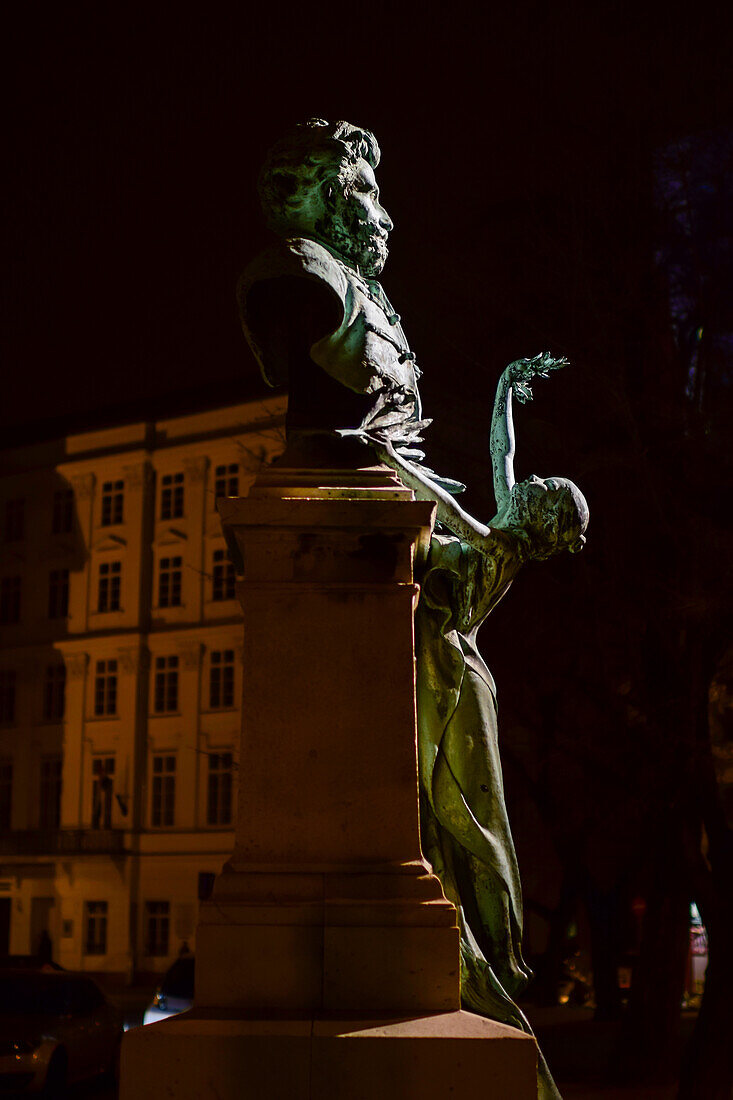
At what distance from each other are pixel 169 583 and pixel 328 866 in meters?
47.1

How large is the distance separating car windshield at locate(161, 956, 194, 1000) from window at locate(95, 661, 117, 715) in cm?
3208

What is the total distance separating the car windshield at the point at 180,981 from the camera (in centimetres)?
1828

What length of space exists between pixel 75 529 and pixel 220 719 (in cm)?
976

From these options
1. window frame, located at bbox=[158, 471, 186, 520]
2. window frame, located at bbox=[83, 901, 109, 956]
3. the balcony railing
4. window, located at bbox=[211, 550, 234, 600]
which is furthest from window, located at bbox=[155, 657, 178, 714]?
window frame, located at bbox=[83, 901, 109, 956]

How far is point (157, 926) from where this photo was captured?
46781mm

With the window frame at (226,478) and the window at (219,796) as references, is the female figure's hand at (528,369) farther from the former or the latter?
the window frame at (226,478)

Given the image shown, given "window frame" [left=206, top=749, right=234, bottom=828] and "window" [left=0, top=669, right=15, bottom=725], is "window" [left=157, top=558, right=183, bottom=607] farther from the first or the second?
"window" [left=0, top=669, right=15, bottom=725]

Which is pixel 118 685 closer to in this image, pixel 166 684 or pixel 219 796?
pixel 166 684

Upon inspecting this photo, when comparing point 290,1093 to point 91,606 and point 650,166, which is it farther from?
point 91,606

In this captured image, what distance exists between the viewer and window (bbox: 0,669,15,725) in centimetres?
5303

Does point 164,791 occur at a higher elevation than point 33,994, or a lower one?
higher

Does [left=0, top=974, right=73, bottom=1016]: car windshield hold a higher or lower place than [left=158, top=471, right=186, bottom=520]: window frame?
lower

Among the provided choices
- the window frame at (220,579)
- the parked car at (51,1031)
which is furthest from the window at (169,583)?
the parked car at (51,1031)

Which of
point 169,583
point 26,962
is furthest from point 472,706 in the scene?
point 169,583
